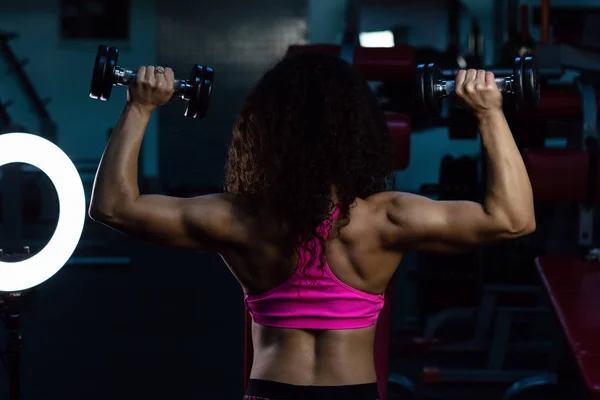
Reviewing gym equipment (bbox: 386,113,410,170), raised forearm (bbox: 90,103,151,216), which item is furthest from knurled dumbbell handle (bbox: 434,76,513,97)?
gym equipment (bbox: 386,113,410,170)

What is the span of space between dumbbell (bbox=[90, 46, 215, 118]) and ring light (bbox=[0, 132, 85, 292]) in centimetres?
51

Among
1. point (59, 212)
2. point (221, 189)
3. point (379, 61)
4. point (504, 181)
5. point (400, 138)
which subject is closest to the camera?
point (504, 181)

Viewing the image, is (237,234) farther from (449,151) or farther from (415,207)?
(449,151)

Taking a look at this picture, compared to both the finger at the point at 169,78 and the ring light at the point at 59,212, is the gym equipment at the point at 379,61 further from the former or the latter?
the finger at the point at 169,78

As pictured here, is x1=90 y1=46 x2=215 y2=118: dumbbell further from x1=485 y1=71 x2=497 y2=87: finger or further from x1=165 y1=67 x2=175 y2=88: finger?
x1=485 y1=71 x2=497 y2=87: finger

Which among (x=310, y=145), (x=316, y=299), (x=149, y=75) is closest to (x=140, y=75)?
(x=149, y=75)

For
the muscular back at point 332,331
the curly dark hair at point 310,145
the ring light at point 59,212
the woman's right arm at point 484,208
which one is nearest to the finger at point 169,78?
the curly dark hair at point 310,145

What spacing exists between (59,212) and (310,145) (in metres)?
0.77

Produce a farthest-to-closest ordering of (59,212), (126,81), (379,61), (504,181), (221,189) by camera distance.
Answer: (221,189) → (379,61) → (59,212) → (126,81) → (504,181)

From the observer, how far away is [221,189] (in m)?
4.15

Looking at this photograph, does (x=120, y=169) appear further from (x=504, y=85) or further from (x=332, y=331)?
(x=504, y=85)

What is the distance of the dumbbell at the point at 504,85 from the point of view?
4.74 feet

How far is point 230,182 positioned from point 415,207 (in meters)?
0.33

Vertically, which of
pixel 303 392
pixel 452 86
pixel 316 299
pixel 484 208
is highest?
pixel 452 86
